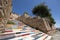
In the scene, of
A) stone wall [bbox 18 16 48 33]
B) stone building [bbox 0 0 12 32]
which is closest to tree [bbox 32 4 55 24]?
stone wall [bbox 18 16 48 33]

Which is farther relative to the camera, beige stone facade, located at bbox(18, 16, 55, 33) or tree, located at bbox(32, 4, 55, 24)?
tree, located at bbox(32, 4, 55, 24)

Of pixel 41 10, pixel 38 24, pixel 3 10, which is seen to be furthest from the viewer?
pixel 41 10

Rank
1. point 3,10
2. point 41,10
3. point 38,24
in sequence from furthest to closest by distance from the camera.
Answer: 1. point 41,10
2. point 38,24
3. point 3,10

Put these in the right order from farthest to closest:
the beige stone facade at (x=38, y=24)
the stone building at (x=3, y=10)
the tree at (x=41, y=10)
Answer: the tree at (x=41, y=10), the beige stone facade at (x=38, y=24), the stone building at (x=3, y=10)

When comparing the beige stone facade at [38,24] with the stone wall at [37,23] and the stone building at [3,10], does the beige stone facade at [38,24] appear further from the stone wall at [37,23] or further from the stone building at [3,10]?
the stone building at [3,10]

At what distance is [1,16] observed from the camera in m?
2.95

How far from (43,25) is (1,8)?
5.69 meters

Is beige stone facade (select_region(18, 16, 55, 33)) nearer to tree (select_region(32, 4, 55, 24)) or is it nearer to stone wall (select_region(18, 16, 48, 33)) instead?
stone wall (select_region(18, 16, 48, 33))

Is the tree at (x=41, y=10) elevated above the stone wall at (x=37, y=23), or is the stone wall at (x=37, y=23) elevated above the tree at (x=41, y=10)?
the tree at (x=41, y=10)

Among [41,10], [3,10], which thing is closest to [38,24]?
[41,10]

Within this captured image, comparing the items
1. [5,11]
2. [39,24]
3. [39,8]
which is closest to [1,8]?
[5,11]

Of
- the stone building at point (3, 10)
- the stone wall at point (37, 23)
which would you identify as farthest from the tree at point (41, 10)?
the stone building at point (3, 10)

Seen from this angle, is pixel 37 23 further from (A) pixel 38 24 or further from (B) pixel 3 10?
(B) pixel 3 10

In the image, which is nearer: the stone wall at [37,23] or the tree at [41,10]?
the stone wall at [37,23]
